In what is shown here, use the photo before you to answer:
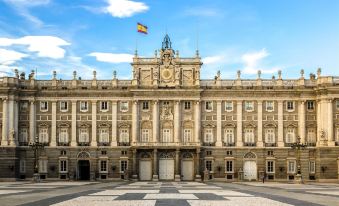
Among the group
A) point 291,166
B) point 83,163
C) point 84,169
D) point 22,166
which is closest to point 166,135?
point 83,163

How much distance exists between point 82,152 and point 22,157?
9290 millimetres

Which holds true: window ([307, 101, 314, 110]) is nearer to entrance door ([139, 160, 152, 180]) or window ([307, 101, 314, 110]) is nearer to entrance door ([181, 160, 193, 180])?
entrance door ([181, 160, 193, 180])

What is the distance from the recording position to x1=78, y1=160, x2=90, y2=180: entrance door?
304ft

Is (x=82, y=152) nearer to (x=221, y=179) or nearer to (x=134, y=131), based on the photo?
(x=134, y=131)

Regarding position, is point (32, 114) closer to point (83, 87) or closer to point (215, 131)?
point (83, 87)

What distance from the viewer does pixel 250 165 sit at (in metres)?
91.8

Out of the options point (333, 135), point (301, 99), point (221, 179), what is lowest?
point (221, 179)

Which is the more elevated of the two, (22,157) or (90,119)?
(90,119)

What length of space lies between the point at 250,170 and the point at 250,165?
776 mm

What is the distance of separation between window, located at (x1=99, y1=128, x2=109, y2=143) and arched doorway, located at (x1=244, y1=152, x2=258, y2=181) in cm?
2198

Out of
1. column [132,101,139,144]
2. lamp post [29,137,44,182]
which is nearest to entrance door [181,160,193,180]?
column [132,101,139,144]

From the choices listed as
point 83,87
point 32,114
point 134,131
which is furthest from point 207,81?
point 32,114

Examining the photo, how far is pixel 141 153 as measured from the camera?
9181 cm

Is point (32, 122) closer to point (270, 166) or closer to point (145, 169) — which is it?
point (145, 169)
